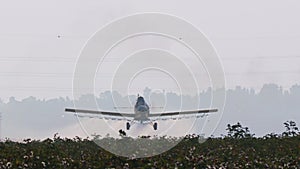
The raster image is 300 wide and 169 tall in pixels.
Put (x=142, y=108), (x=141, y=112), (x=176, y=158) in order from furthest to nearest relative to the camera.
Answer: (x=142, y=108) → (x=141, y=112) → (x=176, y=158)

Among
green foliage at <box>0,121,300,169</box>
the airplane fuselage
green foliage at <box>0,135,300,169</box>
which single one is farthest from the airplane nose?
green foliage at <box>0,135,300,169</box>

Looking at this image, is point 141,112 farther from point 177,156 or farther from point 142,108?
point 177,156

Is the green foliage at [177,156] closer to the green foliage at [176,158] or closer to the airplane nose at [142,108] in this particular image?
the green foliage at [176,158]

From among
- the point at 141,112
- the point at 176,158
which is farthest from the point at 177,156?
the point at 141,112

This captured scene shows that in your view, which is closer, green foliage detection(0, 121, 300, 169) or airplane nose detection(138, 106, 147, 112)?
green foliage detection(0, 121, 300, 169)

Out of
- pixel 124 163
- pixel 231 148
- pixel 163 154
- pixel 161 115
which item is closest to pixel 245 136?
pixel 231 148

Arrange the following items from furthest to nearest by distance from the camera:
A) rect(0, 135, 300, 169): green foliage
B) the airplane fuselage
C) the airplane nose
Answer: the airplane nose → the airplane fuselage → rect(0, 135, 300, 169): green foliage

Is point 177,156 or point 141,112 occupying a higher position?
point 141,112

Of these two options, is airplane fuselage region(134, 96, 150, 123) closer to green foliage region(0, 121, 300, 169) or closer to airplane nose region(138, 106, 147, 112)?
airplane nose region(138, 106, 147, 112)

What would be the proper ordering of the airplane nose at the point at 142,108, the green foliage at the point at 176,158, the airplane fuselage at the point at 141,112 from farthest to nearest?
1. the airplane nose at the point at 142,108
2. the airplane fuselage at the point at 141,112
3. the green foliage at the point at 176,158

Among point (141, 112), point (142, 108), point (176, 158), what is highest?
point (142, 108)

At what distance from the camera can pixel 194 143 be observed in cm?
2481

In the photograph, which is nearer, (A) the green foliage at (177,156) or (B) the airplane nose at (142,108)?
(A) the green foliage at (177,156)

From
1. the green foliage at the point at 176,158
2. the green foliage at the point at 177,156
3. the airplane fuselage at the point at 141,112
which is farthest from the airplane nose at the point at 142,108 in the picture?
the green foliage at the point at 176,158
